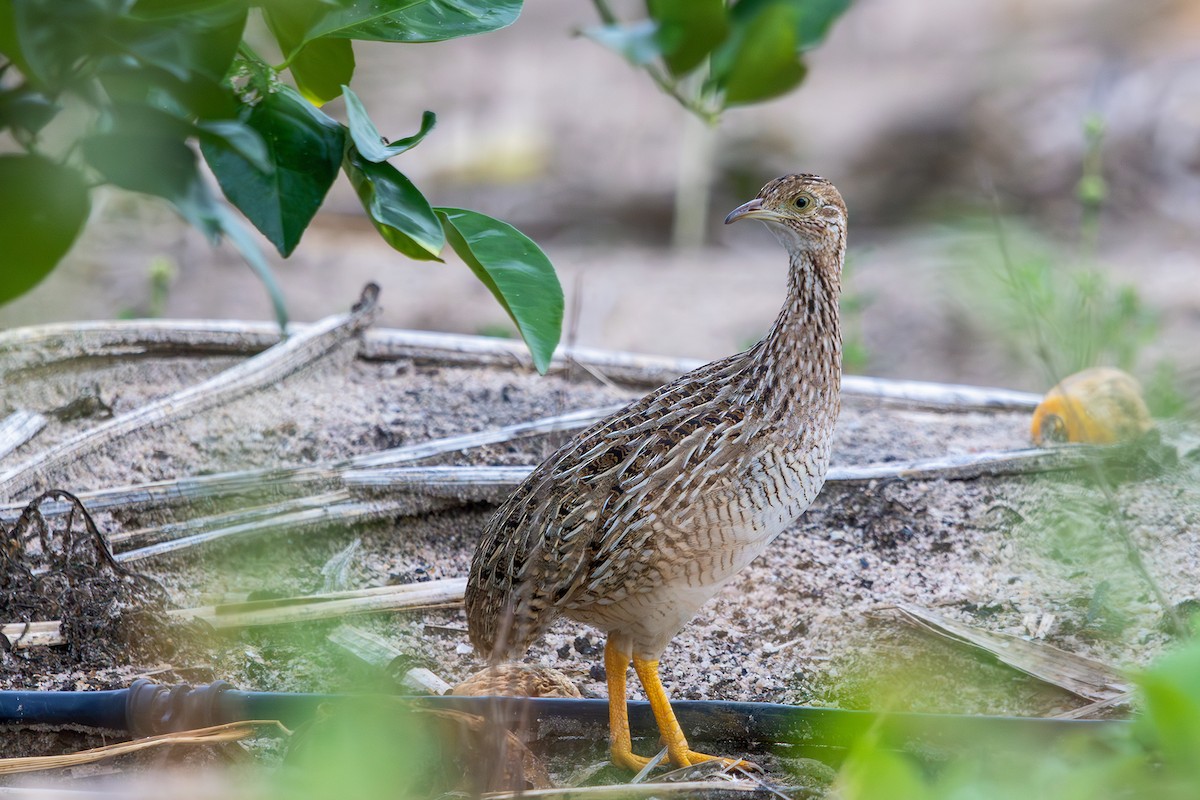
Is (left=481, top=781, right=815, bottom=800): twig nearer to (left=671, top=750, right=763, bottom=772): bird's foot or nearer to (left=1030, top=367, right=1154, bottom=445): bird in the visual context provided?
(left=671, top=750, right=763, bottom=772): bird's foot

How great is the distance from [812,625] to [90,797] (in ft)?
6.46

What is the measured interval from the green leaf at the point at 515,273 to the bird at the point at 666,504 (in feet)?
2.36

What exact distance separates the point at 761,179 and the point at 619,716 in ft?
25.2

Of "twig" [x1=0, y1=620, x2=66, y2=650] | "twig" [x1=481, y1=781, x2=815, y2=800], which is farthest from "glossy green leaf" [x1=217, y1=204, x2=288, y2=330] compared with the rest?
"twig" [x1=0, y1=620, x2=66, y2=650]

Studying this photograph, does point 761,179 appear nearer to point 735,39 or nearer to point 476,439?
point 476,439

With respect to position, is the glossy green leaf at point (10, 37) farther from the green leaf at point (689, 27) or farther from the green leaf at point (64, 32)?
the green leaf at point (689, 27)

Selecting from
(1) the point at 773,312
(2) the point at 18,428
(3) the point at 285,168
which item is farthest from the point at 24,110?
(1) the point at 773,312

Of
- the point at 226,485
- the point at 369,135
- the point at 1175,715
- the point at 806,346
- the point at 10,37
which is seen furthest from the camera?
the point at 226,485

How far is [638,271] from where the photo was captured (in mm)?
9219

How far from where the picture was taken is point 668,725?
255cm

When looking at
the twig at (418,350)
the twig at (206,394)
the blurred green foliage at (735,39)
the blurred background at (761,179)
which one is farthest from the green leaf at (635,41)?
the blurred background at (761,179)

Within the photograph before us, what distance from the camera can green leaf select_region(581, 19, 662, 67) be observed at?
1.19m

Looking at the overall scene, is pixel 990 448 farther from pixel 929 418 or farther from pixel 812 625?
pixel 812 625

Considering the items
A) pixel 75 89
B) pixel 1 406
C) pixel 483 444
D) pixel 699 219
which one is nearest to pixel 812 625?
pixel 483 444
